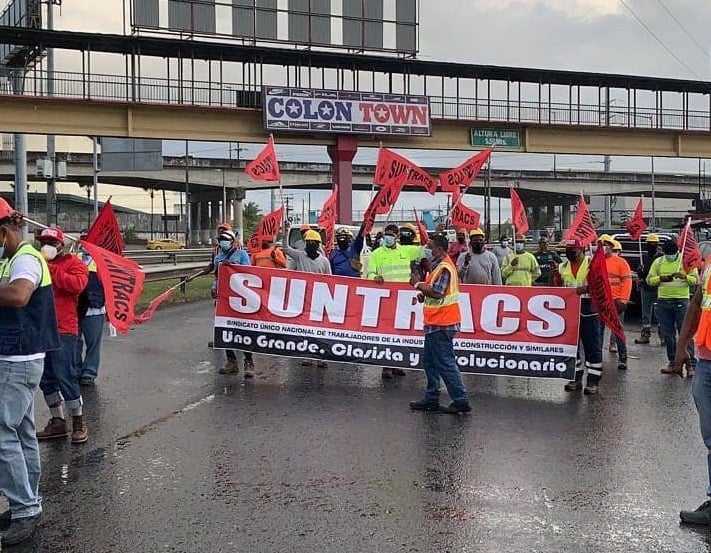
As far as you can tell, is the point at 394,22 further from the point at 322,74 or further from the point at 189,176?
the point at 189,176

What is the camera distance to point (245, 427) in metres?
7.24

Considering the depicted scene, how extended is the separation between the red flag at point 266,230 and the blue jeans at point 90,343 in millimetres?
3284

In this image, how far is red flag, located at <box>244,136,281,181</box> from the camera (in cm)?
1335

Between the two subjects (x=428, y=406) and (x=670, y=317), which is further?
(x=670, y=317)

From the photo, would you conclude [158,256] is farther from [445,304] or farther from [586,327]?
[445,304]

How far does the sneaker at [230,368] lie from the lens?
9.93 meters

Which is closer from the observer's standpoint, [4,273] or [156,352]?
[4,273]

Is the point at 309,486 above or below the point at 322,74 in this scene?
below

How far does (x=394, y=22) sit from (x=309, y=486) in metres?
32.4

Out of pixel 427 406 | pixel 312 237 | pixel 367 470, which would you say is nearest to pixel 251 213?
pixel 312 237

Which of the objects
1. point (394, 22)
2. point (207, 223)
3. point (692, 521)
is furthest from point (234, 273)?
point (207, 223)

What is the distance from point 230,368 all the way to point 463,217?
19.0ft

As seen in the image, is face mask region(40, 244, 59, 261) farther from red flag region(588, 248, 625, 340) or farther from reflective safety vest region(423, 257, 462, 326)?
red flag region(588, 248, 625, 340)

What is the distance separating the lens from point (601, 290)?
8844 mm
